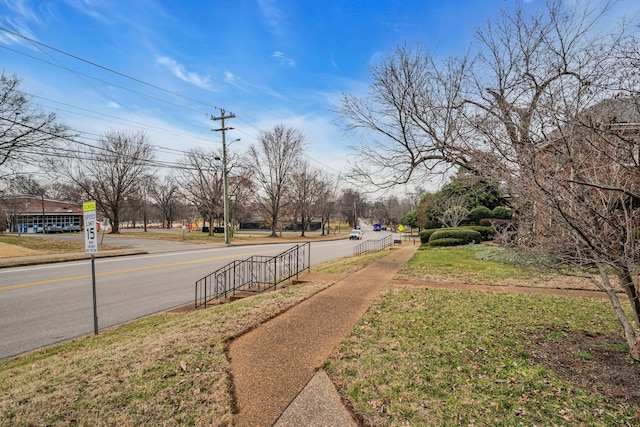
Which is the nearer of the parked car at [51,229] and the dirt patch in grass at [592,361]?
the dirt patch in grass at [592,361]

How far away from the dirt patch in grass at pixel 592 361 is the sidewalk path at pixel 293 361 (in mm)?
2497

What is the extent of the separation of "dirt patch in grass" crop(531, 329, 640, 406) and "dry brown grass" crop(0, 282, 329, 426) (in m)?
3.52

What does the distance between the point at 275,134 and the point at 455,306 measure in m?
35.3

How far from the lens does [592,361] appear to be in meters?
3.57

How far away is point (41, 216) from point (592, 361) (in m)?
69.4

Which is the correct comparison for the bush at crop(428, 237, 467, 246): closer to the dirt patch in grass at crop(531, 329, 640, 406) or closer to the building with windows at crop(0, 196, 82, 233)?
the dirt patch in grass at crop(531, 329, 640, 406)

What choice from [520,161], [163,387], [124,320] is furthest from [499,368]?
[124,320]

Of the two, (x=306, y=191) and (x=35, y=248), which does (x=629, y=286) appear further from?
(x=306, y=191)

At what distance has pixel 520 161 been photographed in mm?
3137

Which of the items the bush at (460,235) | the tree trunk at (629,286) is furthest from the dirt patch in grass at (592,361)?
the bush at (460,235)

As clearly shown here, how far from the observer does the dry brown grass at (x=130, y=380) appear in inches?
106

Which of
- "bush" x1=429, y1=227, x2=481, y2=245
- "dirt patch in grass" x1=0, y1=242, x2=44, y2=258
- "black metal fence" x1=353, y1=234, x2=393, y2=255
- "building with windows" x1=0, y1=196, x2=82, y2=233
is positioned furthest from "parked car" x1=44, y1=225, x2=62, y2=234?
"bush" x1=429, y1=227, x2=481, y2=245

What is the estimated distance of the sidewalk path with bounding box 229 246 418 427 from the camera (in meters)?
2.81

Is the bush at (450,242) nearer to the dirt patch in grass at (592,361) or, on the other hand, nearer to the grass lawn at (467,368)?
the grass lawn at (467,368)
